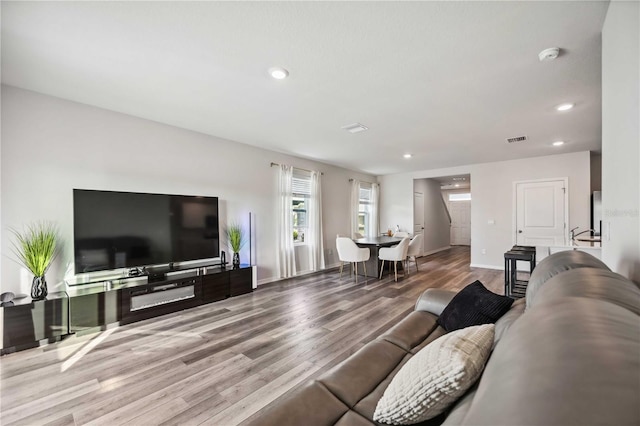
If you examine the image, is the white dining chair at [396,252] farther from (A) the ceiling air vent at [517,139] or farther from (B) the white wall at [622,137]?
(B) the white wall at [622,137]

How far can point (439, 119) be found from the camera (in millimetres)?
3713

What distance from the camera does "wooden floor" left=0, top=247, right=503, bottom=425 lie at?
1806mm

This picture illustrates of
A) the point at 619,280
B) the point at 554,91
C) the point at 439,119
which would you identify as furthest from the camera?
the point at 439,119

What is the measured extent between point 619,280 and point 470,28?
71.0 inches

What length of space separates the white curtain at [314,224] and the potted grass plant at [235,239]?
1852 mm

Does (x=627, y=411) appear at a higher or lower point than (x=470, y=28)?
lower

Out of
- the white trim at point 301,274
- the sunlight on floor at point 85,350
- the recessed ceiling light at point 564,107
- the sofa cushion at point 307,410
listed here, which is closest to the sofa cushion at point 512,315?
the sofa cushion at point 307,410

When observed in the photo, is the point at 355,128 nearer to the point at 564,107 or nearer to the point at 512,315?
the point at 564,107

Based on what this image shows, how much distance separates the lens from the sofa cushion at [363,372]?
1.17 m

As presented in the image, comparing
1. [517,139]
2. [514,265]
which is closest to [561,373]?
[514,265]

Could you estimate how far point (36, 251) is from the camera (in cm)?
276

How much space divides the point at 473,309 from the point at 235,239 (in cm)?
369

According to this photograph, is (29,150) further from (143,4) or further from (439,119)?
(439,119)

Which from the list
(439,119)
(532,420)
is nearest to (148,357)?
(532,420)
